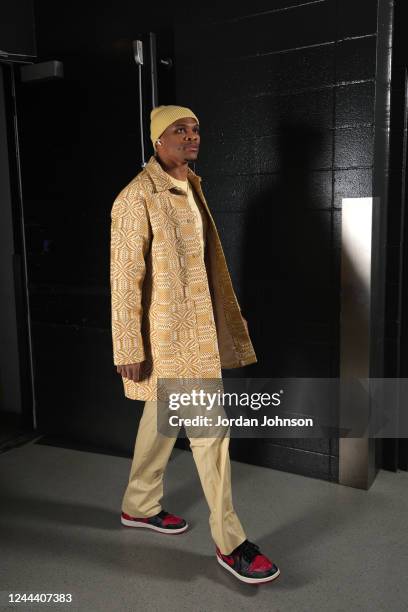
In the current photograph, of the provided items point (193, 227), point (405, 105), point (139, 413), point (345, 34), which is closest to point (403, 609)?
point (193, 227)

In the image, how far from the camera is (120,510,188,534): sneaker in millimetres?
2365

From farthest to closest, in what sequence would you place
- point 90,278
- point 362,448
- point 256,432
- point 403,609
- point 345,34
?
point 90,278 < point 256,432 < point 362,448 < point 345,34 < point 403,609

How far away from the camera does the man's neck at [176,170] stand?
2.22m

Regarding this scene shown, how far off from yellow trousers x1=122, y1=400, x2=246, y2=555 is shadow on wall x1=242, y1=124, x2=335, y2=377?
2.43ft

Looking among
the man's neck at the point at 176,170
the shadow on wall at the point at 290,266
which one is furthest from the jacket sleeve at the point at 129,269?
the shadow on wall at the point at 290,266

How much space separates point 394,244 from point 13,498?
6.54 feet

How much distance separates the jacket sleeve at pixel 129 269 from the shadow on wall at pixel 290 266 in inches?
32.2

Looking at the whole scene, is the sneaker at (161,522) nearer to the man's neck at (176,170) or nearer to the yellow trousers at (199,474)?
the yellow trousers at (199,474)

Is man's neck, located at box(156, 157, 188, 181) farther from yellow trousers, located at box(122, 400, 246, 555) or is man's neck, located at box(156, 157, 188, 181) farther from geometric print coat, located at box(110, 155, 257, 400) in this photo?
yellow trousers, located at box(122, 400, 246, 555)

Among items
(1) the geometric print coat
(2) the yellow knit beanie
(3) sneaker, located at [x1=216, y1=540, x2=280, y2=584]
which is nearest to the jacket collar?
(1) the geometric print coat

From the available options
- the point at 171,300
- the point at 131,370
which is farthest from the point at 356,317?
the point at 131,370

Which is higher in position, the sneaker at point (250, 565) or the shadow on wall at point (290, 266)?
the shadow on wall at point (290, 266)

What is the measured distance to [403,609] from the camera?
1.88 meters

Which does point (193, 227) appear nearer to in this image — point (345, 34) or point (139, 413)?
point (345, 34)
